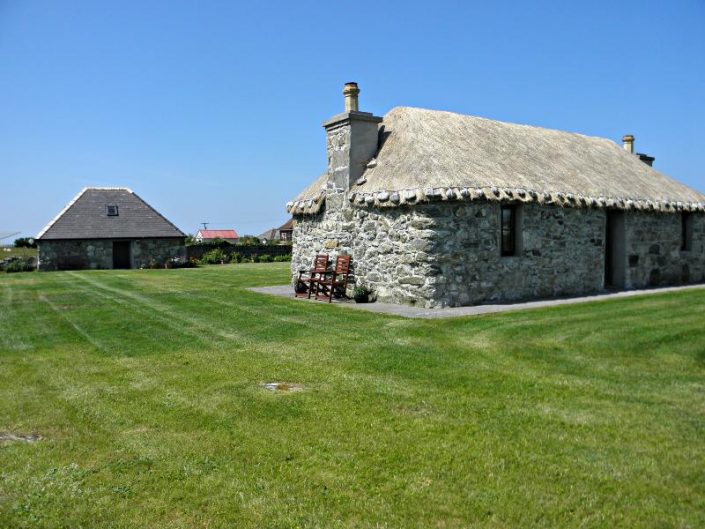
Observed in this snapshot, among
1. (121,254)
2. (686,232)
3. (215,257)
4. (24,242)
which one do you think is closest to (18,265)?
(121,254)

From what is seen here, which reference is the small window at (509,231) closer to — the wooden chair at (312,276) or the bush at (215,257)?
the wooden chair at (312,276)

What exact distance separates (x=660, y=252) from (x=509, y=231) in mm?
6975

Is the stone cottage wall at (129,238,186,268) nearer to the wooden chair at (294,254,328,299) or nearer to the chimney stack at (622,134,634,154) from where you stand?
the wooden chair at (294,254,328,299)

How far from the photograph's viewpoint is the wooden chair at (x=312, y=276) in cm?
1622

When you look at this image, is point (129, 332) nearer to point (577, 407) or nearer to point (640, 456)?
point (577, 407)

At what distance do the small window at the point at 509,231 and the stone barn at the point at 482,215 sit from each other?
4 centimetres

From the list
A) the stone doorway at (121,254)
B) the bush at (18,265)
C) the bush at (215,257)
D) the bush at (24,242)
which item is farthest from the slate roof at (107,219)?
the bush at (24,242)

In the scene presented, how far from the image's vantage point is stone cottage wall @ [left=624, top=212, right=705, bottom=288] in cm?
1820

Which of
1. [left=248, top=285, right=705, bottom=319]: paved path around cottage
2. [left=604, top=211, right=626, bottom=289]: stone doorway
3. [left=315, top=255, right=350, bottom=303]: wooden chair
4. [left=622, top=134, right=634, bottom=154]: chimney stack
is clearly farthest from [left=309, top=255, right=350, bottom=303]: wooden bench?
[left=622, top=134, right=634, bottom=154]: chimney stack

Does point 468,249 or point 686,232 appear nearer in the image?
point 468,249

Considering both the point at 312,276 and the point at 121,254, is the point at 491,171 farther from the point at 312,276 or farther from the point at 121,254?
the point at 121,254

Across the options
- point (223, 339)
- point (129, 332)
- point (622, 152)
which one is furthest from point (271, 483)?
point (622, 152)

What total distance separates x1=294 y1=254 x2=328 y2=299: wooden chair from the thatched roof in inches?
62.2

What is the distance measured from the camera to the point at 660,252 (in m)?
19.1
